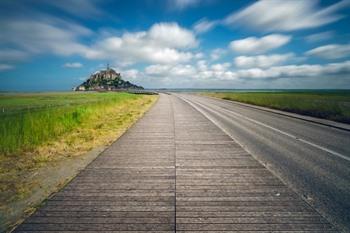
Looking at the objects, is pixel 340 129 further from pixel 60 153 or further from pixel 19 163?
pixel 19 163

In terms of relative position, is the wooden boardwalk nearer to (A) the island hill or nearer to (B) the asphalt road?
(B) the asphalt road

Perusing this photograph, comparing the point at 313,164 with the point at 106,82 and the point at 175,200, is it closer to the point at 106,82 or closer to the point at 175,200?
the point at 175,200

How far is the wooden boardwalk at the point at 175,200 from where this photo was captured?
3.02 meters

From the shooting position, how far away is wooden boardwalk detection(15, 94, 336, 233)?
3.02 m

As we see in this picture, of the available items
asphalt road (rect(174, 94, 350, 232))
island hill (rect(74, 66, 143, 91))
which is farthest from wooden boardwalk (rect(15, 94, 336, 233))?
island hill (rect(74, 66, 143, 91))

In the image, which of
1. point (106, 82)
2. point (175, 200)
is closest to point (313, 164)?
point (175, 200)

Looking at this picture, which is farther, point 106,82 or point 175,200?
point 106,82

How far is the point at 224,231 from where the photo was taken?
290cm

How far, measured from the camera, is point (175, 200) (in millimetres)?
3719

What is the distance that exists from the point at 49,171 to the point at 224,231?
4.54 metres

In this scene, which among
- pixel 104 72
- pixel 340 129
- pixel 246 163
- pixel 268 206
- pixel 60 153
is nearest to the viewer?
pixel 268 206

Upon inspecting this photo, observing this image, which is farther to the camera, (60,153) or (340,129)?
(340,129)

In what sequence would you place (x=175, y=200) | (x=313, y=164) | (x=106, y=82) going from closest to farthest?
1. (x=175, y=200)
2. (x=313, y=164)
3. (x=106, y=82)

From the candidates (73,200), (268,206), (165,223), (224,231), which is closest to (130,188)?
(73,200)
